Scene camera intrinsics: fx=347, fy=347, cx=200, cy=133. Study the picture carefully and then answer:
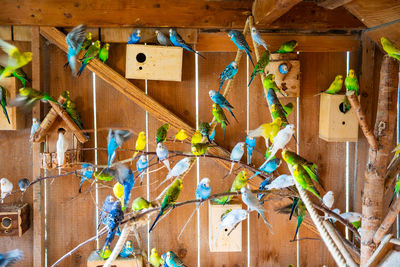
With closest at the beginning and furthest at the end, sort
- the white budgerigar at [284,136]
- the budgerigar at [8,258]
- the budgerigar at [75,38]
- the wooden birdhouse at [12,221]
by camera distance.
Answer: the budgerigar at [8,258] < the white budgerigar at [284,136] < the budgerigar at [75,38] < the wooden birdhouse at [12,221]

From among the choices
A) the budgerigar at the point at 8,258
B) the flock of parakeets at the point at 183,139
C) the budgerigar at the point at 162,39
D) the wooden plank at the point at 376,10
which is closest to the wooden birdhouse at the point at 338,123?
the flock of parakeets at the point at 183,139

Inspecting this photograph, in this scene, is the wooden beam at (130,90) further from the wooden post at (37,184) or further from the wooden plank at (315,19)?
the wooden plank at (315,19)

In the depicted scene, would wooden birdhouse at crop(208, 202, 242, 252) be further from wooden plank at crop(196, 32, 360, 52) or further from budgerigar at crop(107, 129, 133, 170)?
Result: wooden plank at crop(196, 32, 360, 52)

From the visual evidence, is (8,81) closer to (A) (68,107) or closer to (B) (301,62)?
(A) (68,107)

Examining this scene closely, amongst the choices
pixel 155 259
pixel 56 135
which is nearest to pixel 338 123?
pixel 155 259

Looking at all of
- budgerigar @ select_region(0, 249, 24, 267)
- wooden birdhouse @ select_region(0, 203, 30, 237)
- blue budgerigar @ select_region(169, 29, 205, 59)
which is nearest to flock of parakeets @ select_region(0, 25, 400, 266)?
blue budgerigar @ select_region(169, 29, 205, 59)

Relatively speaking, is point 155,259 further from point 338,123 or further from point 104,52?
point 338,123

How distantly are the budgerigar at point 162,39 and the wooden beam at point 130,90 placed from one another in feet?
1.05

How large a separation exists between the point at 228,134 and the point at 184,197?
1.69 ft

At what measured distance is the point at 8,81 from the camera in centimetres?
200

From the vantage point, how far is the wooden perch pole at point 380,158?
1.16m

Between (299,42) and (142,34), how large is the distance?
40.1 inches

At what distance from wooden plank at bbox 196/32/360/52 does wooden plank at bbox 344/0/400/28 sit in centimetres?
45

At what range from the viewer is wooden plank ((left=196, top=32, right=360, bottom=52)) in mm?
2232
